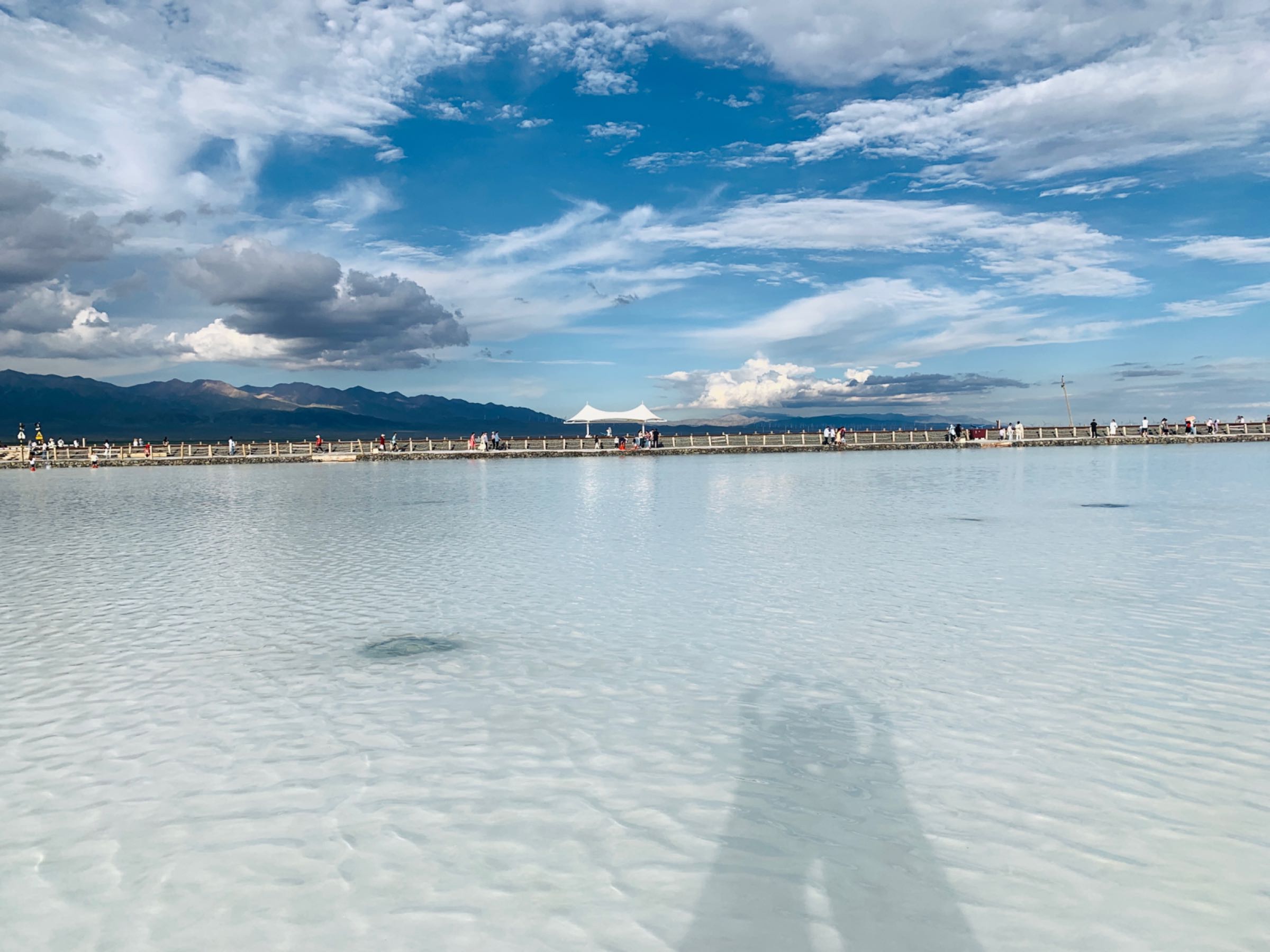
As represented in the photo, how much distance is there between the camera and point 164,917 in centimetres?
465

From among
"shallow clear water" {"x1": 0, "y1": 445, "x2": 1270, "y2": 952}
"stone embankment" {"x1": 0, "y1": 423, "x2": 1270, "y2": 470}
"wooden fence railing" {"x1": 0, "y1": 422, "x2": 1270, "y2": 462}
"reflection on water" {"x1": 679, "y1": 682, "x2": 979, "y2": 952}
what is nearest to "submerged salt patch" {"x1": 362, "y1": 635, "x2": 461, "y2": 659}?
"shallow clear water" {"x1": 0, "y1": 445, "x2": 1270, "y2": 952}

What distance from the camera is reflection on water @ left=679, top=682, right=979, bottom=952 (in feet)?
14.5

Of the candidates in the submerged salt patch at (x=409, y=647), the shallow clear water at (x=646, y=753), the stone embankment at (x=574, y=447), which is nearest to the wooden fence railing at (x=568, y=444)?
the stone embankment at (x=574, y=447)

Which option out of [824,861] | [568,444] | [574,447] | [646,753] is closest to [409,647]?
[646,753]

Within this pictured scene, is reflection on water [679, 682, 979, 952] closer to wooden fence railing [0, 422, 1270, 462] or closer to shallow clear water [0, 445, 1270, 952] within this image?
shallow clear water [0, 445, 1270, 952]

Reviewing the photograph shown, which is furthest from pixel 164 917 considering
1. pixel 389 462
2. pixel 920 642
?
pixel 389 462

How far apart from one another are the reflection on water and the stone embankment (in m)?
68.3

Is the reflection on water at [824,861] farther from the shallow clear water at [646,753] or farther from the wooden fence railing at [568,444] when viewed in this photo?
the wooden fence railing at [568,444]

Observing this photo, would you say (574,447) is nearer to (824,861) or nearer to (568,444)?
(568,444)

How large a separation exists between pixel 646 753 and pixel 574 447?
241ft

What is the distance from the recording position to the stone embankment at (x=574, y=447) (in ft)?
241

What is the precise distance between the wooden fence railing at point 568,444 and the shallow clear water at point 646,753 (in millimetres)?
62841

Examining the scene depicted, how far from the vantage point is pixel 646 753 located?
6961 mm

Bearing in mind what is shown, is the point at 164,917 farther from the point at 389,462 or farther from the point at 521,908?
the point at 389,462
